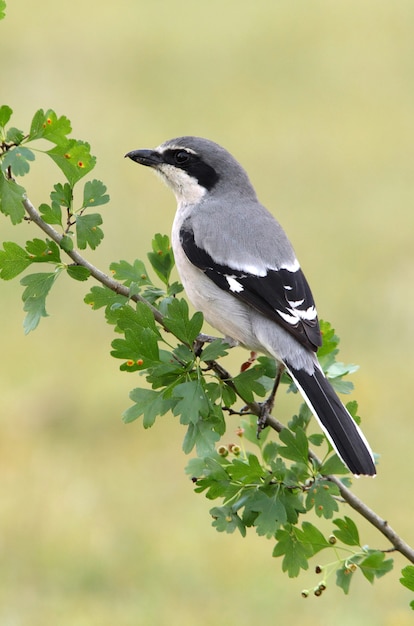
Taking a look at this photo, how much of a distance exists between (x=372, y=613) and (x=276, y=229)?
8.14 ft

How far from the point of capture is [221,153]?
4.44m

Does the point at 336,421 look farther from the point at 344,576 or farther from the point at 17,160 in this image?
the point at 17,160

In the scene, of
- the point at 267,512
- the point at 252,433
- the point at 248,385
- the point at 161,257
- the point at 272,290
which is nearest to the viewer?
the point at 267,512

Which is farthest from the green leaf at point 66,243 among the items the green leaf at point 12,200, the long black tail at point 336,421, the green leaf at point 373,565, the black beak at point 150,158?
the black beak at point 150,158

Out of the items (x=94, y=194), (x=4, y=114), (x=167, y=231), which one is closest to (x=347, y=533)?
(x=94, y=194)

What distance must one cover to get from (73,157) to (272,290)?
1176 millimetres

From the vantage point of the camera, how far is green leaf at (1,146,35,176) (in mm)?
2773

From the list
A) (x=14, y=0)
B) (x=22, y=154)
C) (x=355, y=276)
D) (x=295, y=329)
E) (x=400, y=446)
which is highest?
(x=14, y=0)

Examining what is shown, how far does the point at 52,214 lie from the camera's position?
293 cm

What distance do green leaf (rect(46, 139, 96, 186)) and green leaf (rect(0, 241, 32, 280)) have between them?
0.81ft

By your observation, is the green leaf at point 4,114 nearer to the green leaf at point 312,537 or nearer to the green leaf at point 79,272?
the green leaf at point 79,272

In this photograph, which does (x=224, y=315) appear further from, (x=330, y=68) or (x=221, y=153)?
(x=330, y=68)

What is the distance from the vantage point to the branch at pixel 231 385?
2738mm

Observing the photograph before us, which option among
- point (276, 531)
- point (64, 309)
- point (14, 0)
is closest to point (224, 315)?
point (276, 531)
